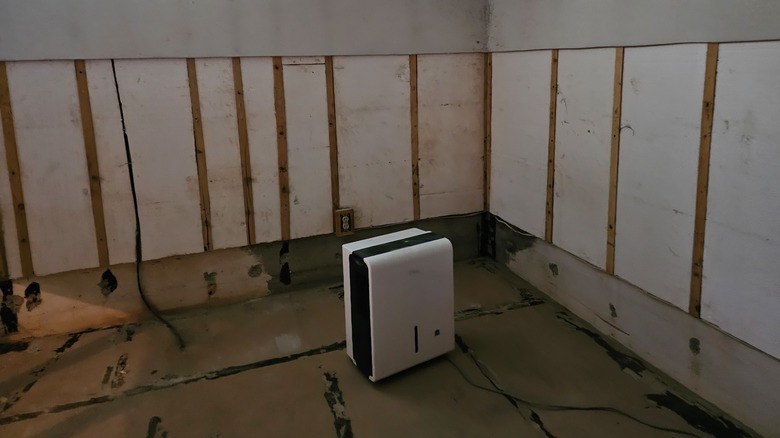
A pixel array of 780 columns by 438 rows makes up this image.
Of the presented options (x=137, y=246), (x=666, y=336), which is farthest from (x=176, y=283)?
(x=666, y=336)

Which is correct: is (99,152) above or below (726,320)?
above

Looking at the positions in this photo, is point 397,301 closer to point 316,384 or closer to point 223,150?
point 316,384

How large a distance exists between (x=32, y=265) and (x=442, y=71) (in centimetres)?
271

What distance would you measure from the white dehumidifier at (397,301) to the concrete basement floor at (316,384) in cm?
10

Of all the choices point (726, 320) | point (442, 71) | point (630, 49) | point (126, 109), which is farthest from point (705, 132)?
point (126, 109)

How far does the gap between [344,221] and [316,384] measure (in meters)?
1.28

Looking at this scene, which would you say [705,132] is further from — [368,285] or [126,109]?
[126,109]

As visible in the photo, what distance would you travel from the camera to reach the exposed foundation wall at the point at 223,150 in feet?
9.69

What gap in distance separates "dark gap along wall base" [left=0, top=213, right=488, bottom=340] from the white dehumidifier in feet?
3.36

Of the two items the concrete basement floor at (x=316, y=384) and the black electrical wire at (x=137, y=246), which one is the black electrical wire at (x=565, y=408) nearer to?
the concrete basement floor at (x=316, y=384)

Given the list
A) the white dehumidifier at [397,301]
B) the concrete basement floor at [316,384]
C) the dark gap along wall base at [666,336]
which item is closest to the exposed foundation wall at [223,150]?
the concrete basement floor at [316,384]

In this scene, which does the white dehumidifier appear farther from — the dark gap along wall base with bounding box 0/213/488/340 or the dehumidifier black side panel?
the dark gap along wall base with bounding box 0/213/488/340

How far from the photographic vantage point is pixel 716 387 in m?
2.31

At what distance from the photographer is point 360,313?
2.56m
